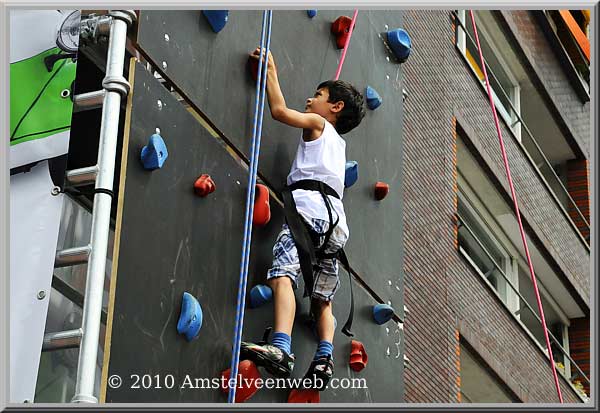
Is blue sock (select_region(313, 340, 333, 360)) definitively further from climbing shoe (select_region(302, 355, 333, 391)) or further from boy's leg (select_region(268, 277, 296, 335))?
boy's leg (select_region(268, 277, 296, 335))

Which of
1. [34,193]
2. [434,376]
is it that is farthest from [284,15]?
[434,376]

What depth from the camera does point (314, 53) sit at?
25.5ft

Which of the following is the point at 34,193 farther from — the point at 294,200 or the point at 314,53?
the point at 314,53

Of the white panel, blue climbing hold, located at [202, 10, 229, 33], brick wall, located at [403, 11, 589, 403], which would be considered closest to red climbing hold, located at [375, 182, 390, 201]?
blue climbing hold, located at [202, 10, 229, 33]

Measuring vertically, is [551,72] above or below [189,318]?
above

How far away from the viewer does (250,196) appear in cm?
615

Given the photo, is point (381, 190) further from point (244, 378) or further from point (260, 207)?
point (244, 378)

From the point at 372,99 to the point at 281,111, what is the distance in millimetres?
1705

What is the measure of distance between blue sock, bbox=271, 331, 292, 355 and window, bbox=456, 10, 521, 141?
11.6 m

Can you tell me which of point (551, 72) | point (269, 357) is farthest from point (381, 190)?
point (551, 72)

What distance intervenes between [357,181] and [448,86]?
27.1ft

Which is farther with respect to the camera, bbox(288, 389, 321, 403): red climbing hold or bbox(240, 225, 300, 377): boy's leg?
bbox(288, 389, 321, 403): red climbing hold

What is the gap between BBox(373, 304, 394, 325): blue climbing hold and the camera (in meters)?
7.74

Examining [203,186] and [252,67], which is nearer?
[203,186]
